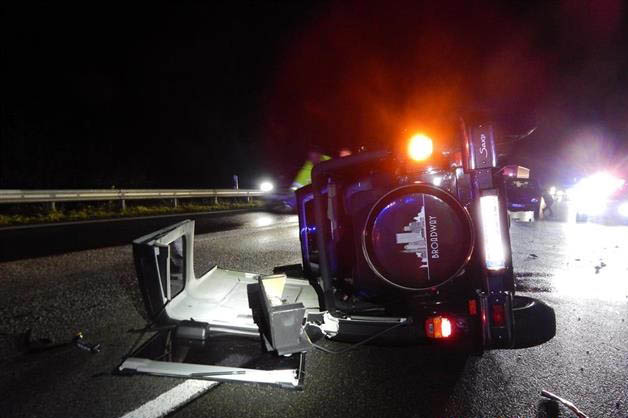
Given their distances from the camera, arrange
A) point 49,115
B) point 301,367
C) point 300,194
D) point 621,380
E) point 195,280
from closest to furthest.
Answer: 1. point 301,367
2. point 621,380
3. point 195,280
4. point 300,194
5. point 49,115

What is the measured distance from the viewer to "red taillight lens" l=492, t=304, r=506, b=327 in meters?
2.58

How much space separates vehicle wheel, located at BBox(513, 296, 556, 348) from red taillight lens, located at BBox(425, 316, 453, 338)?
0.70 metres

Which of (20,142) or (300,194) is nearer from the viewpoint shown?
(300,194)

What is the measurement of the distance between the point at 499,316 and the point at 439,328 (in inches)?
16.5

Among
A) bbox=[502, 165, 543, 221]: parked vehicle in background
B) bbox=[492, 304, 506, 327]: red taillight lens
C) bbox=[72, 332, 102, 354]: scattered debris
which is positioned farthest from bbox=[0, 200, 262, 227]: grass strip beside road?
bbox=[492, 304, 506, 327]: red taillight lens

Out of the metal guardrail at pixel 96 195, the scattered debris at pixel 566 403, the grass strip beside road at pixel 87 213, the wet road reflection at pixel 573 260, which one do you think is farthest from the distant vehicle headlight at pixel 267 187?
the scattered debris at pixel 566 403

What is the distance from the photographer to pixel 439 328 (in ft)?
8.38

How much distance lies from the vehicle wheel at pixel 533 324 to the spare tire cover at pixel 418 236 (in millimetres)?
804

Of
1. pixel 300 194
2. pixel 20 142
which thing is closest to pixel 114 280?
pixel 300 194

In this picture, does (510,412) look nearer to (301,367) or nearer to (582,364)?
(582,364)

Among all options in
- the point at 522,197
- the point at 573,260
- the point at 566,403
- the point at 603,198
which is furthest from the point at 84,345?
the point at 603,198

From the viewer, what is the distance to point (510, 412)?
2424 millimetres

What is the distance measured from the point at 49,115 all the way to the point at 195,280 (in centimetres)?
2440

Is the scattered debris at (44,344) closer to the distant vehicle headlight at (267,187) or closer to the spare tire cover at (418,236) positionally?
the spare tire cover at (418,236)
